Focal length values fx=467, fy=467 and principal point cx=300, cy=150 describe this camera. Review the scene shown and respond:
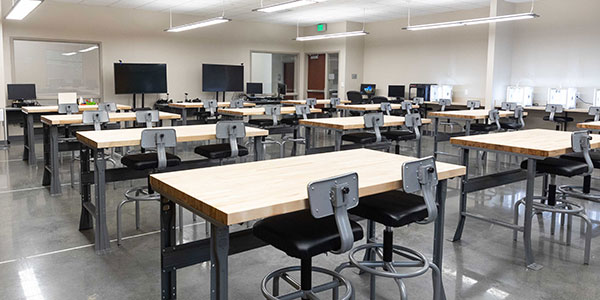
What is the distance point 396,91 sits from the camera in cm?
1198

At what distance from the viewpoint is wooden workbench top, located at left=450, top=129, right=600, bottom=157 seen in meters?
3.14

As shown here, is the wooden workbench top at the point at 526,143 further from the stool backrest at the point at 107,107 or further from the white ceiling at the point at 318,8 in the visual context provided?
the white ceiling at the point at 318,8


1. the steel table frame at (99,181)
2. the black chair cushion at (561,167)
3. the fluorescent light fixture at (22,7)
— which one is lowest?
the steel table frame at (99,181)

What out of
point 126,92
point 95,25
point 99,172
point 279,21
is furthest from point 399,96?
point 99,172

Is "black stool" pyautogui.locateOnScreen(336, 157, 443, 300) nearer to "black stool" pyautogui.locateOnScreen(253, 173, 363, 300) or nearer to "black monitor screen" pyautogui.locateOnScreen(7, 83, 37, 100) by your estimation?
"black stool" pyautogui.locateOnScreen(253, 173, 363, 300)

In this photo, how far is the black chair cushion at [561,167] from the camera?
11.3 feet

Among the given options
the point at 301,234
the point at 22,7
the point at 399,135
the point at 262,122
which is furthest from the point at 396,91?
the point at 301,234

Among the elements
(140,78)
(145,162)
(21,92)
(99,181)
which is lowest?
(99,181)

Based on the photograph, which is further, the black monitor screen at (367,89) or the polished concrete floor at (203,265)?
the black monitor screen at (367,89)

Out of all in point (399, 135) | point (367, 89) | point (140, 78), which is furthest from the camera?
point (367, 89)

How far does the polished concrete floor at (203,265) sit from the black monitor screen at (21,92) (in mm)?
5215

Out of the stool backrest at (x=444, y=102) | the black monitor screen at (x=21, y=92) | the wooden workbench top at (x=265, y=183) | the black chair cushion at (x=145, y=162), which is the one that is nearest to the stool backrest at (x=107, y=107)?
the black monitor screen at (x=21, y=92)

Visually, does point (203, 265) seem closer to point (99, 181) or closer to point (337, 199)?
point (99, 181)

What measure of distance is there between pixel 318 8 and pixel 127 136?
8037mm
